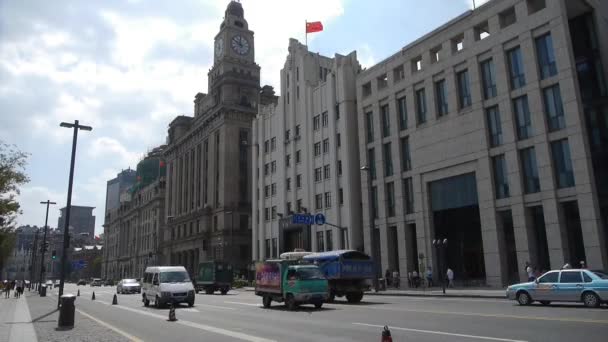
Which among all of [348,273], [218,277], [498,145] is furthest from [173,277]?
[498,145]

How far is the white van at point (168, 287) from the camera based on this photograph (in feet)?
82.0

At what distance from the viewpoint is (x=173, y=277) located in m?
26.1

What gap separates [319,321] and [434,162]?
89.5 feet

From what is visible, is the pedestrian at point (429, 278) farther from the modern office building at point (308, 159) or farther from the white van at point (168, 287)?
the white van at point (168, 287)

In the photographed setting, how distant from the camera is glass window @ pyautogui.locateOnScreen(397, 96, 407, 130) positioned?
44.6 meters

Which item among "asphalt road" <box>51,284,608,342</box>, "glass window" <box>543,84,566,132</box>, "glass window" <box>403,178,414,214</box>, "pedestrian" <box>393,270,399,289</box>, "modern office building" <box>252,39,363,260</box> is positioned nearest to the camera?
"asphalt road" <box>51,284,608,342</box>

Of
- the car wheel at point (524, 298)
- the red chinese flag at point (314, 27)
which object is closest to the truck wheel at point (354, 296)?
the car wheel at point (524, 298)

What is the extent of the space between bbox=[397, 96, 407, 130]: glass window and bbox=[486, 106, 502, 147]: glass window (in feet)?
29.7

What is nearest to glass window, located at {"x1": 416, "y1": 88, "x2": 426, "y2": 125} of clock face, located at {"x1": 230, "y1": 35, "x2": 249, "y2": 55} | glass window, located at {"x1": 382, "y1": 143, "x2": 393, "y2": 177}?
glass window, located at {"x1": 382, "y1": 143, "x2": 393, "y2": 177}

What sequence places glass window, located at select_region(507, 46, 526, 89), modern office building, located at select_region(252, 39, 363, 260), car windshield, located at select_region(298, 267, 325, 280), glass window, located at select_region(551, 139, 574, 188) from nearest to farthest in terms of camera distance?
car windshield, located at select_region(298, 267, 325, 280) → glass window, located at select_region(551, 139, 574, 188) → glass window, located at select_region(507, 46, 526, 89) → modern office building, located at select_region(252, 39, 363, 260)

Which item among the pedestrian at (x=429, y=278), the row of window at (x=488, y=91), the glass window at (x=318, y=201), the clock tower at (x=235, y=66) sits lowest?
the pedestrian at (x=429, y=278)

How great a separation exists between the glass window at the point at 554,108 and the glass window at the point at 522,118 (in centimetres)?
136

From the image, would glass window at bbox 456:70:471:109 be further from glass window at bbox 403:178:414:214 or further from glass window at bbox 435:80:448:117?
glass window at bbox 403:178:414:214

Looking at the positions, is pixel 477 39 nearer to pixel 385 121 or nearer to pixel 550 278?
pixel 385 121
